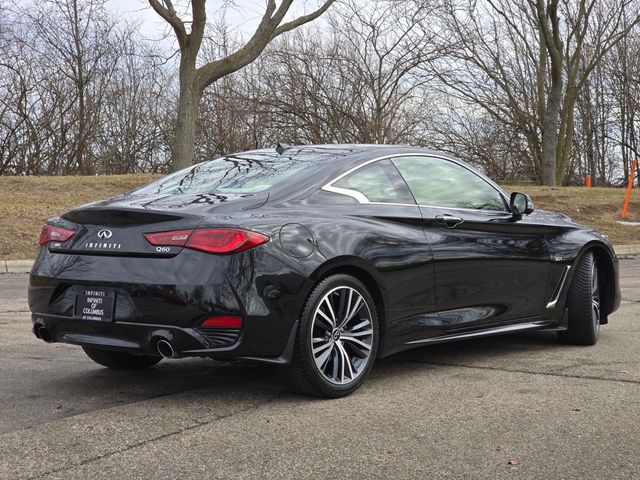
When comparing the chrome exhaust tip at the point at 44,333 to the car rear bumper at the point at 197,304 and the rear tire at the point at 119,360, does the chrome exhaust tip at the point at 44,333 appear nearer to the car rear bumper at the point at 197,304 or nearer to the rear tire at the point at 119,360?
the car rear bumper at the point at 197,304

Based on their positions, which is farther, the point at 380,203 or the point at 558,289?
the point at 558,289

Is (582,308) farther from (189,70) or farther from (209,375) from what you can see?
(189,70)

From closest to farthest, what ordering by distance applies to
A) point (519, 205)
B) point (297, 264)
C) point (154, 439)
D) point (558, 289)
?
1. point (154, 439)
2. point (297, 264)
3. point (519, 205)
4. point (558, 289)

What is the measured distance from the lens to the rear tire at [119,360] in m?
5.13

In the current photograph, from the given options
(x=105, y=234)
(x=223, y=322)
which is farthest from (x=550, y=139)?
(x=223, y=322)

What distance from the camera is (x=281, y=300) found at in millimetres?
4152

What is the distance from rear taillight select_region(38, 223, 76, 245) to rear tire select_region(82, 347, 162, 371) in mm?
810

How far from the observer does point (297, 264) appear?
13.9ft

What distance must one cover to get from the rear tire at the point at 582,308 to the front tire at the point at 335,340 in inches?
83.9

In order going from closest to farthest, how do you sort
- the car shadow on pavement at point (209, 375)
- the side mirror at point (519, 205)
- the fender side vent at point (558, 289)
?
the car shadow on pavement at point (209, 375) → the side mirror at point (519, 205) → the fender side vent at point (558, 289)

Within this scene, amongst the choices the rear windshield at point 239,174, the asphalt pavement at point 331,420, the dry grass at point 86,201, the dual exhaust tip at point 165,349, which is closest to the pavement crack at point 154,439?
the asphalt pavement at point 331,420

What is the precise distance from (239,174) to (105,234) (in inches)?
38.2

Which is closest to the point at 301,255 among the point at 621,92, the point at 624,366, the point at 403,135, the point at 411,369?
the point at 411,369

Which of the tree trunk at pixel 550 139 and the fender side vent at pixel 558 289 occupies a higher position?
the tree trunk at pixel 550 139
